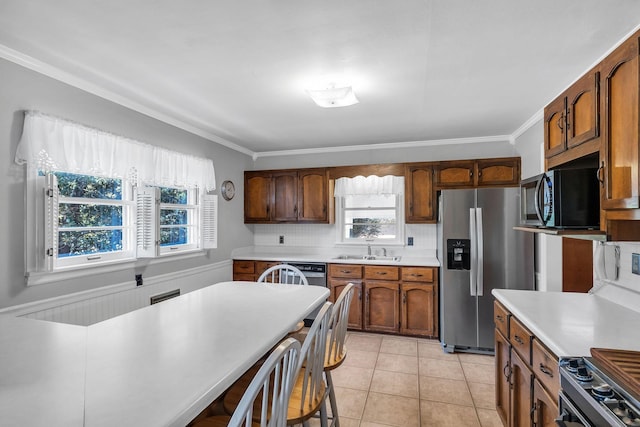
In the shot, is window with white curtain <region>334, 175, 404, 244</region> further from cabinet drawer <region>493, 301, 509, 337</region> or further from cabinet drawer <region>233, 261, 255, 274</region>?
cabinet drawer <region>493, 301, 509, 337</region>

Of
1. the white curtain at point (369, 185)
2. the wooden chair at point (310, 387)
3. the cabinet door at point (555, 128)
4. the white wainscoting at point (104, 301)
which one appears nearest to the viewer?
the wooden chair at point (310, 387)

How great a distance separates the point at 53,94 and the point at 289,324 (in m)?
2.26

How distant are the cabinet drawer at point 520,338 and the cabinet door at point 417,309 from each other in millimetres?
1892

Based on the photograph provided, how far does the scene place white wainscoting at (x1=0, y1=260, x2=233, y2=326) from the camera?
7.16ft

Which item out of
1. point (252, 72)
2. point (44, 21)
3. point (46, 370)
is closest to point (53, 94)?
point (44, 21)

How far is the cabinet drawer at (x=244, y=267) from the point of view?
4352 millimetres

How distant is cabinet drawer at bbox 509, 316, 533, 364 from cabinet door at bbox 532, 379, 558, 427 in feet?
0.45

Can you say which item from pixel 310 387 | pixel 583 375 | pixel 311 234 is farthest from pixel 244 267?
pixel 583 375

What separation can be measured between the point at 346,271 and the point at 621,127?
2.99 metres

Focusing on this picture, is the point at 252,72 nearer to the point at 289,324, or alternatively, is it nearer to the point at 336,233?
the point at 289,324

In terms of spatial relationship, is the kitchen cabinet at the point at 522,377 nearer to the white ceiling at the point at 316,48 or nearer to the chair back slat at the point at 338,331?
the chair back slat at the point at 338,331

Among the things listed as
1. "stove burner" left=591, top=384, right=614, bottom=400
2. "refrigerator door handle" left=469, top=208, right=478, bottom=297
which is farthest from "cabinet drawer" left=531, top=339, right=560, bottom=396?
"refrigerator door handle" left=469, top=208, right=478, bottom=297

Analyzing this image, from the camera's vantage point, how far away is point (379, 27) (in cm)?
175

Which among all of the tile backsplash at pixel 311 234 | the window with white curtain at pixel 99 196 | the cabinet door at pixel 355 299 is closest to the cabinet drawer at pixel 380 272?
the cabinet door at pixel 355 299
